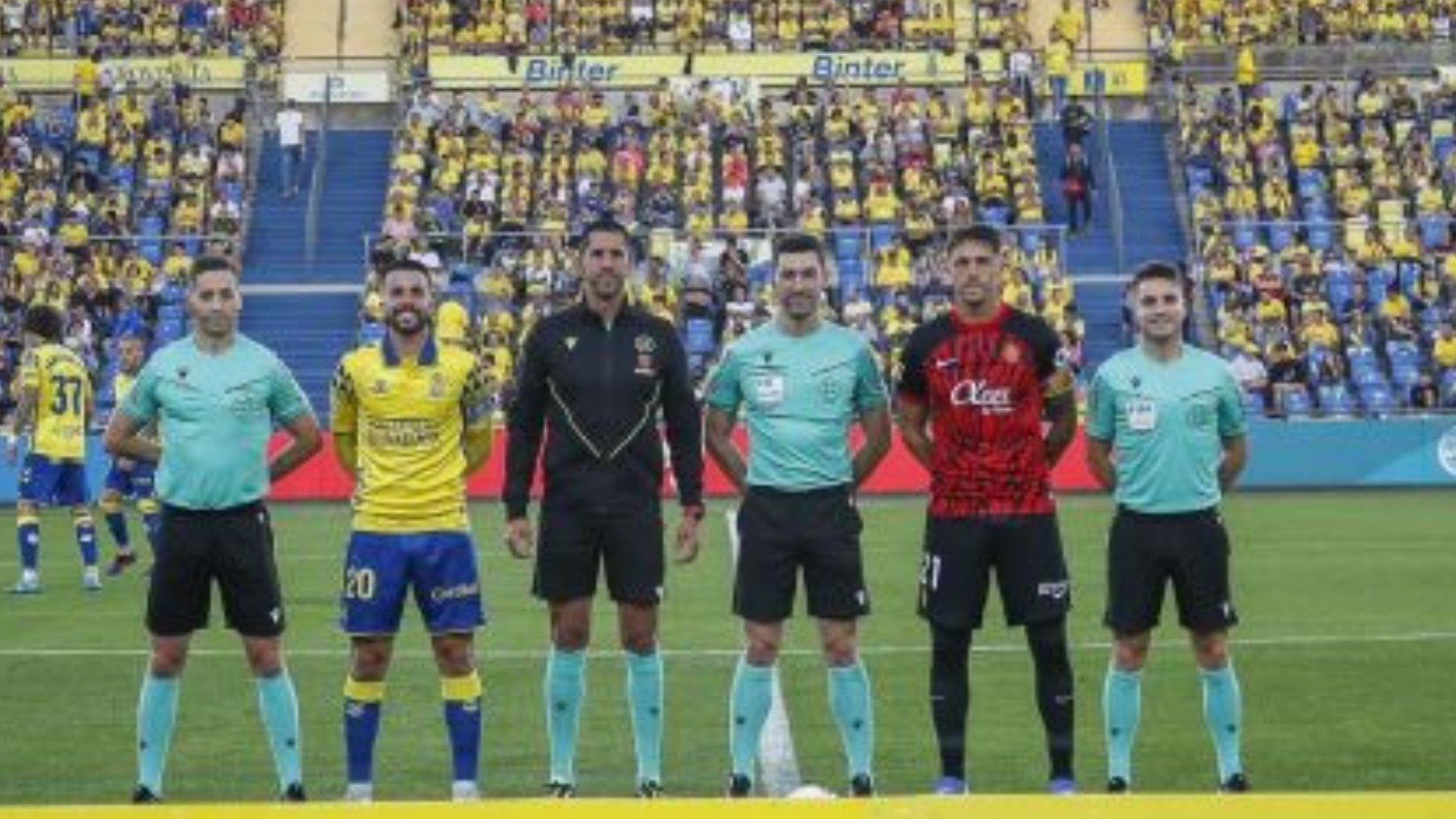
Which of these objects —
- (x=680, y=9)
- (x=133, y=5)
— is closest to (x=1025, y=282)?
(x=680, y=9)

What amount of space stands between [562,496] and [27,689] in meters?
5.96

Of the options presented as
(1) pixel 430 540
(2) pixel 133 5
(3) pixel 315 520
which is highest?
(2) pixel 133 5

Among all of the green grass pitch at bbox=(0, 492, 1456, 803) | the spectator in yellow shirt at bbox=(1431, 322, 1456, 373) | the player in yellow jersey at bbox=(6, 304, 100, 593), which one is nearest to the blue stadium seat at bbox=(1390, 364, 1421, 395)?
the spectator in yellow shirt at bbox=(1431, 322, 1456, 373)

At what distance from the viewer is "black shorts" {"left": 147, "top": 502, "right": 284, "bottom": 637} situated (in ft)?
41.8

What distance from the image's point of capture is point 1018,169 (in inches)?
1948

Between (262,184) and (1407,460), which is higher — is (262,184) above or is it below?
above

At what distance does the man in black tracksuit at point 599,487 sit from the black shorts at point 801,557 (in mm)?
338

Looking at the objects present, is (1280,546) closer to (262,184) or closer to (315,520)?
(315,520)

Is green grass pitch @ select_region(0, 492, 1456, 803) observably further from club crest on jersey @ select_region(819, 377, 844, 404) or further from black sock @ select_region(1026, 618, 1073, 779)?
club crest on jersey @ select_region(819, 377, 844, 404)

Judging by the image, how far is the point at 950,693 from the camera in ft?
41.4

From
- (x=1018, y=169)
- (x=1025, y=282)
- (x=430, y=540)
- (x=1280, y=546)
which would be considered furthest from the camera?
(x=1018, y=169)

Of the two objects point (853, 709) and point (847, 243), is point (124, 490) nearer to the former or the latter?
point (853, 709)

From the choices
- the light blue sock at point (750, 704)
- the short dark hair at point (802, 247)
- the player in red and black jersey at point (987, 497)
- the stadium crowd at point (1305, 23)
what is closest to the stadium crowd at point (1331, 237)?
the stadium crowd at point (1305, 23)

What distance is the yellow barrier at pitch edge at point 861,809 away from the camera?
8.44m
